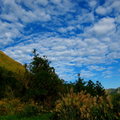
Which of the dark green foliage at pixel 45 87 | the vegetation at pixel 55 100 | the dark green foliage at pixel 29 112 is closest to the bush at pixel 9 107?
the vegetation at pixel 55 100

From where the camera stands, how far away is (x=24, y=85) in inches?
1144

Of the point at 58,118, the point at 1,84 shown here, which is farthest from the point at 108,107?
the point at 1,84

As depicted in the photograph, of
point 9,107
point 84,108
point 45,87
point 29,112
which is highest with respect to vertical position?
point 45,87

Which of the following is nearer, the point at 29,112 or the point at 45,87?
the point at 29,112

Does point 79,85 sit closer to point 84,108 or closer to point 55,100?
point 55,100

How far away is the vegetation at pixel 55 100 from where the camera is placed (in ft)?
36.3

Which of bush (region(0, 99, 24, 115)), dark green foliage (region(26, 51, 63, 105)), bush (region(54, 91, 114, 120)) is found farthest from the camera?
dark green foliage (region(26, 51, 63, 105))

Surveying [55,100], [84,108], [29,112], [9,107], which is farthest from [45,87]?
[84,108]

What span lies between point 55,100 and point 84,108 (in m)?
13.7

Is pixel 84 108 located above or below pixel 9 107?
below

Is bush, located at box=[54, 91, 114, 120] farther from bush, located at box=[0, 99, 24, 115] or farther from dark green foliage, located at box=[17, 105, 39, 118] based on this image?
bush, located at box=[0, 99, 24, 115]

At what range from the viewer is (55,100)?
24.4 m

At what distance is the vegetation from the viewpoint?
1107 cm

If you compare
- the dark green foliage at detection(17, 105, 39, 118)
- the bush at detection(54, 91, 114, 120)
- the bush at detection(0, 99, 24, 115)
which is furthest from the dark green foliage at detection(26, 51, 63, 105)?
the bush at detection(54, 91, 114, 120)
